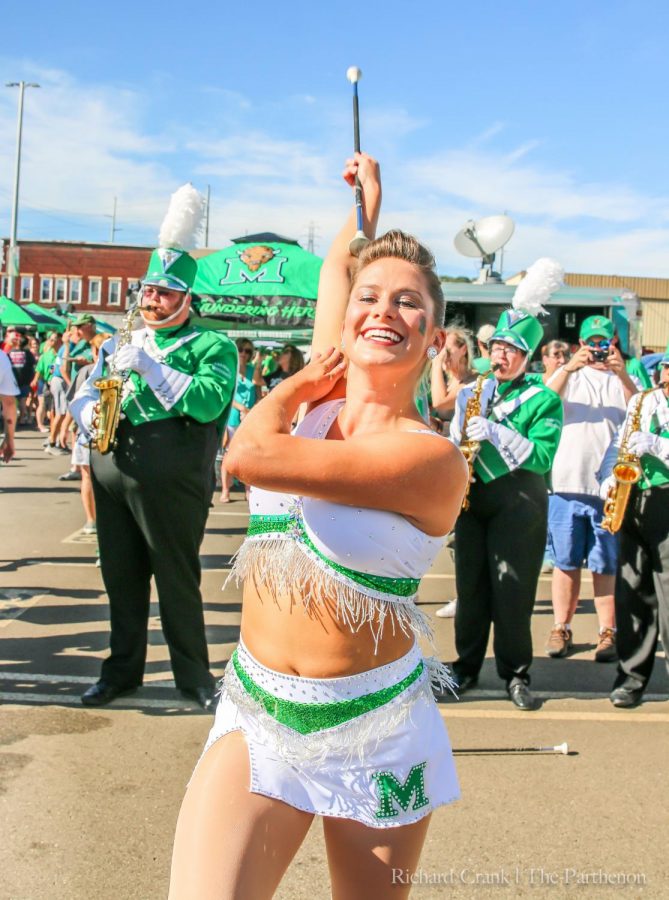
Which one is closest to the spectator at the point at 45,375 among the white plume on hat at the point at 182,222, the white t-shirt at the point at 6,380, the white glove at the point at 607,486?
the white t-shirt at the point at 6,380

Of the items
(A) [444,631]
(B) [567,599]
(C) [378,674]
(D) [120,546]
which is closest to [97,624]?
(D) [120,546]

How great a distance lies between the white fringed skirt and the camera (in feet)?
6.46

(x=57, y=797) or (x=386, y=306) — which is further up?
(x=386, y=306)

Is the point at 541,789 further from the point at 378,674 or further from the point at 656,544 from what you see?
the point at 378,674

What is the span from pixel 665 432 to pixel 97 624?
3.74m

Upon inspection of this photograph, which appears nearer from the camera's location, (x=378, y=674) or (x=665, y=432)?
(x=378, y=674)

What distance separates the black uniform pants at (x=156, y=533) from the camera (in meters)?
4.53

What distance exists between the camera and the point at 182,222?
5.18 m

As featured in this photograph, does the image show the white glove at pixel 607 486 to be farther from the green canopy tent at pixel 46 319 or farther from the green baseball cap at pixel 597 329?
the green canopy tent at pixel 46 319

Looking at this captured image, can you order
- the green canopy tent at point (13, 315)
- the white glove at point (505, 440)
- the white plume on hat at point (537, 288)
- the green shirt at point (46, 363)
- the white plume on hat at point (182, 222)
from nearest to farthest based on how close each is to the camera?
the white glove at point (505, 440) < the white plume on hat at point (182, 222) < the white plume on hat at point (537, 288) < the green shirt at point (46, 363) < the green canopy tent at point (13, 315)

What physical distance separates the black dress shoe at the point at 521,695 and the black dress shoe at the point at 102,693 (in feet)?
6.64

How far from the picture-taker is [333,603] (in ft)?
6.66

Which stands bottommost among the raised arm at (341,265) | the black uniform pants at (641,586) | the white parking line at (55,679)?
the white parking line at (55,679)

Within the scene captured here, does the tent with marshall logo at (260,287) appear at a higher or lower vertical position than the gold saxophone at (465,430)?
higher
